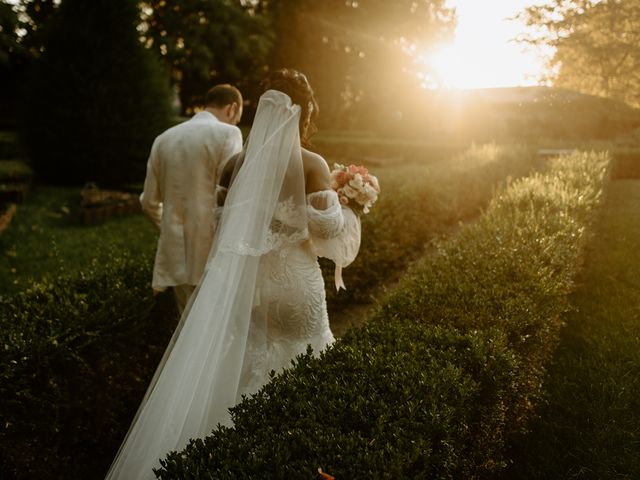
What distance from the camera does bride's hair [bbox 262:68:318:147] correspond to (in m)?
3.29

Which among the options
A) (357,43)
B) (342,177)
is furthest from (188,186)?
(357,43)

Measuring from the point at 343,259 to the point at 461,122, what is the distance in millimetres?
25140

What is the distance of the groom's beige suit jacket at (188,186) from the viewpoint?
153 inches

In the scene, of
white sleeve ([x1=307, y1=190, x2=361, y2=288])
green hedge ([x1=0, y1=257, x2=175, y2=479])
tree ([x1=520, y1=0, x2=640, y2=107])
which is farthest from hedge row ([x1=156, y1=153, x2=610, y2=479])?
tree ([x1=520, y1=0, x2=640, y2=107])

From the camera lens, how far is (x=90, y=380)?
365 centimetres

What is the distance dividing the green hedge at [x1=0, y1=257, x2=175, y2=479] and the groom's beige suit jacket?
0.44 m

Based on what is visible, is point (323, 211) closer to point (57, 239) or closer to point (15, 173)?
point (57, 239)

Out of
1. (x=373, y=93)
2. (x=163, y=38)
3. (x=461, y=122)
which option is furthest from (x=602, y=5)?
(x=373, y=93)

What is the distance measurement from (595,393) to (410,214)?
4.39 meters

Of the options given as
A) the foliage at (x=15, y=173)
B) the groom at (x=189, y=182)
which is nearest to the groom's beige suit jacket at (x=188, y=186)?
the groom at (x=189, y=182)

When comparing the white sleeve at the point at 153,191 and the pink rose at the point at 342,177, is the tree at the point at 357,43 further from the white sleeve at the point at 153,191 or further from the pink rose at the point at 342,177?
the pink rose at the point at 342,177

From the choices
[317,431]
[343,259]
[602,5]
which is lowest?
[317,431]

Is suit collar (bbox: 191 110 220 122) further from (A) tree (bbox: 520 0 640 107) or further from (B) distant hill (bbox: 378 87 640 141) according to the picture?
(B) distant hill (bbox: 378 87 640 141)

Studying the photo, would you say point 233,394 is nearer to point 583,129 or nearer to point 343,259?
point 343,259
